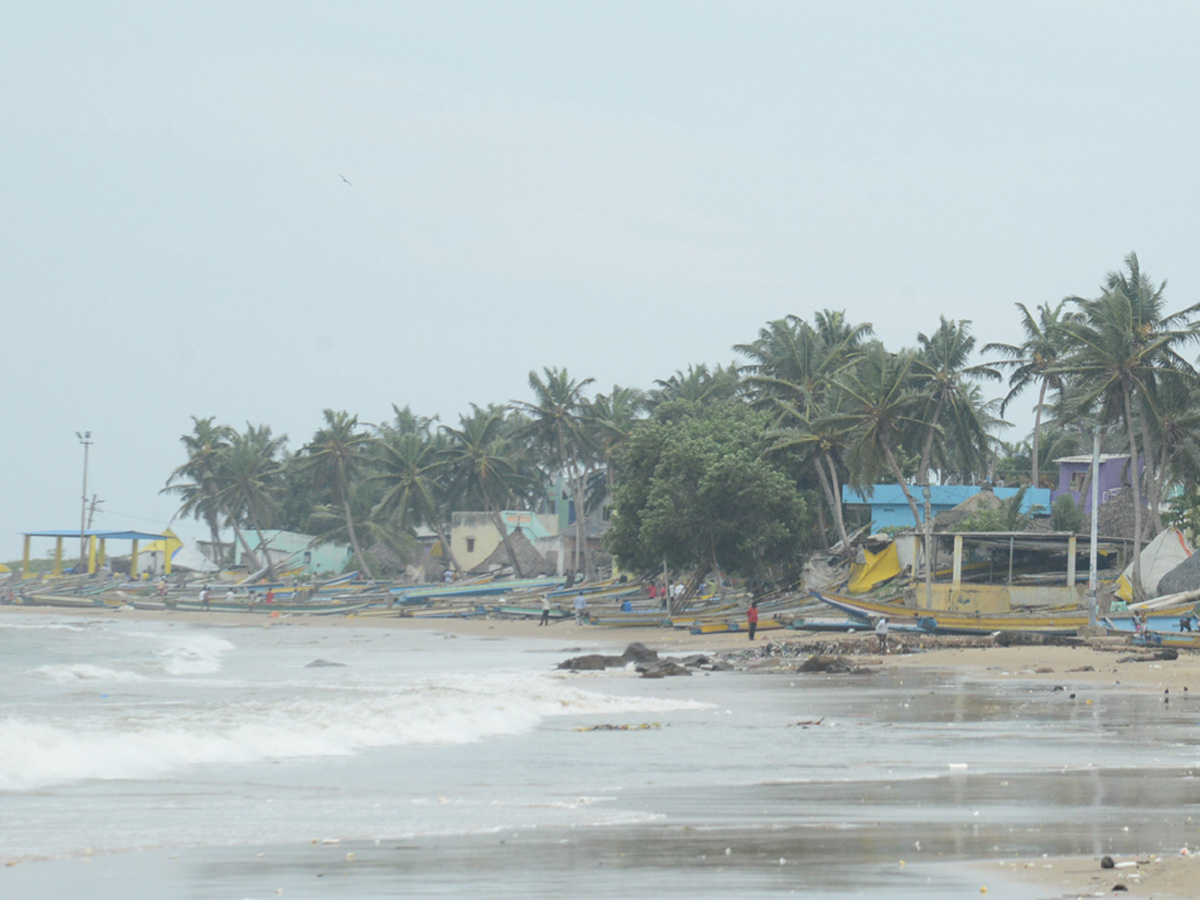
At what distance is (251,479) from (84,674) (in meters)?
53.1

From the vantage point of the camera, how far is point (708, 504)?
4494 cm

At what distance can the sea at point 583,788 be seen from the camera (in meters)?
7.39

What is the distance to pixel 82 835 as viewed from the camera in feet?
29.2

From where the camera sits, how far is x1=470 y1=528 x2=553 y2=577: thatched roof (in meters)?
72.9

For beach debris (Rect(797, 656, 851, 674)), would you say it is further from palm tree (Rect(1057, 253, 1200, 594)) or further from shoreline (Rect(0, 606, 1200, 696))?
palm tree (Rect(1057, 253, 1200, 594))

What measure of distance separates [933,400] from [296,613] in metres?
36.9

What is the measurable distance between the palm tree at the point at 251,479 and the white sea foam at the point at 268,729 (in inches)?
2421

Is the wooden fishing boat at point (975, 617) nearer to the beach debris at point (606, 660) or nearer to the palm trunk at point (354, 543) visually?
the beach debris at point (606, 660)

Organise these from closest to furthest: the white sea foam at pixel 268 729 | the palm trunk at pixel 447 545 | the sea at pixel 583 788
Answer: the sea at pixel 583 788
the white sea foam at pixel 268 729
the palm trunk at pixel 447 545

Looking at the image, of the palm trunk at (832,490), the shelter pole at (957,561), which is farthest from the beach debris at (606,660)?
the palm trunk at (832,490)

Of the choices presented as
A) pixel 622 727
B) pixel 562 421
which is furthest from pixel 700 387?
pixel 622 727

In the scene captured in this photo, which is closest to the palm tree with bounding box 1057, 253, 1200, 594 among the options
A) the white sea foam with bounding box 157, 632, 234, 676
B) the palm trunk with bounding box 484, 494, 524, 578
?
the white sea foam with bounding box 157, 632, 234, 676

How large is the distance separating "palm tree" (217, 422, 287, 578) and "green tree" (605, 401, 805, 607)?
39.2 m

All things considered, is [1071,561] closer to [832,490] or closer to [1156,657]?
[1156,657]
